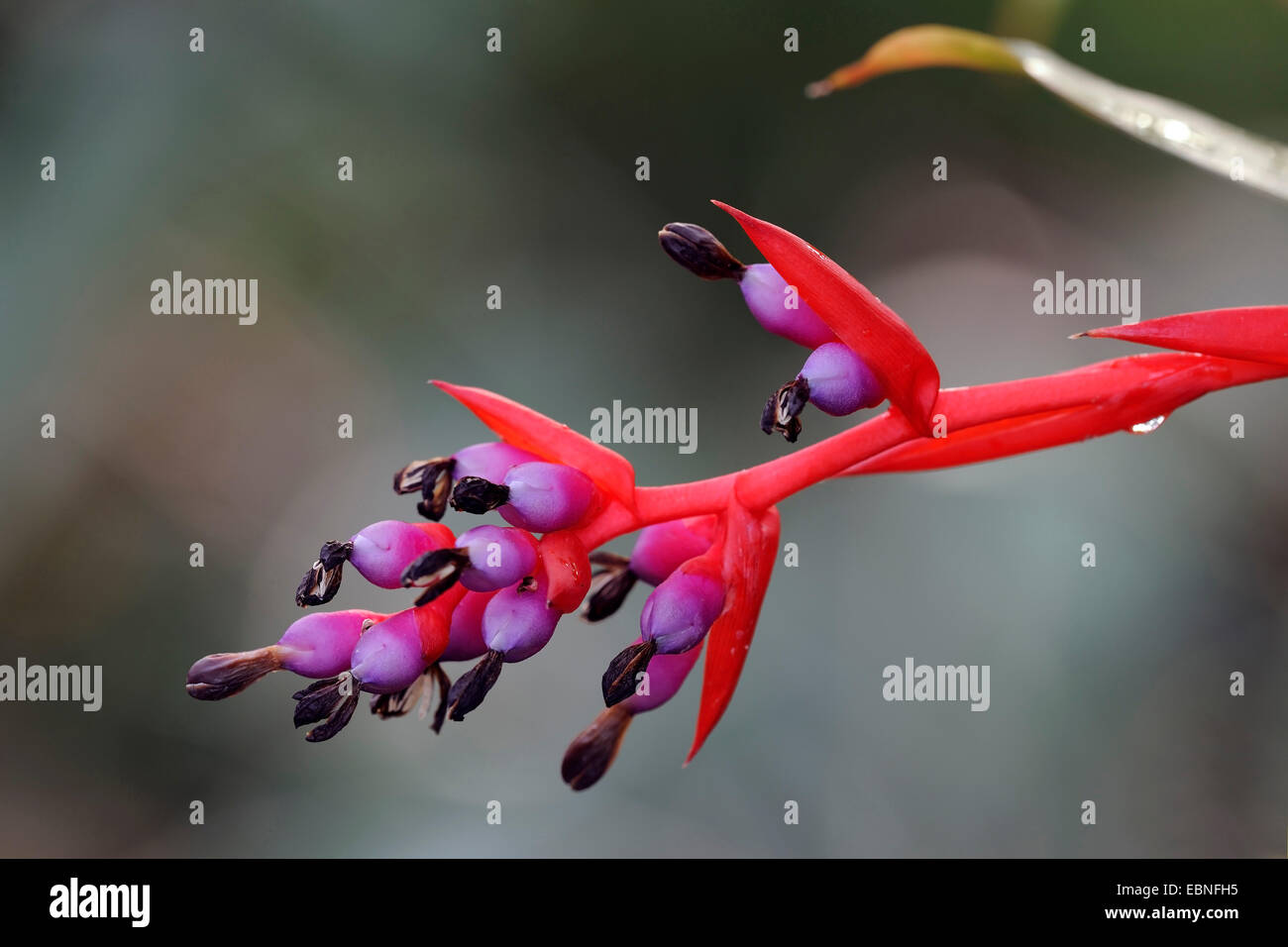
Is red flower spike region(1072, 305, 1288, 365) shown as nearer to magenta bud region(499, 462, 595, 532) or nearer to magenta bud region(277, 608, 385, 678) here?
magenta bud region(499, 462, 595, 532)

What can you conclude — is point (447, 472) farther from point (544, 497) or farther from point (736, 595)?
point (736, 595)

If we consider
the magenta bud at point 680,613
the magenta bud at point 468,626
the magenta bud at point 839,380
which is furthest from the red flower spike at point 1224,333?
the magenta bud at point 468,626

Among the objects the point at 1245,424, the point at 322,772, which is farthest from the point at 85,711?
the point at 1245,424

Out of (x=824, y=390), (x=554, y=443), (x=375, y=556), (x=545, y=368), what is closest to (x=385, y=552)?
(x=375, y=556)

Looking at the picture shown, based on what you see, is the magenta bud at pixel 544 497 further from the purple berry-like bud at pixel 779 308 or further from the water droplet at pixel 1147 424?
the water droplet at pixel 1147 424

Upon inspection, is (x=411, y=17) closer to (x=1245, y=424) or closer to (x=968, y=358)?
(x=968, y=358)

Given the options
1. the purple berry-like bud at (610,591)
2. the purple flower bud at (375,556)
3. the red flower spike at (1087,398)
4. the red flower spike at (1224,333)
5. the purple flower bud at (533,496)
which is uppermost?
the red flower spike at (1224,333)

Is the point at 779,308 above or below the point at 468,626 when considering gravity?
above
